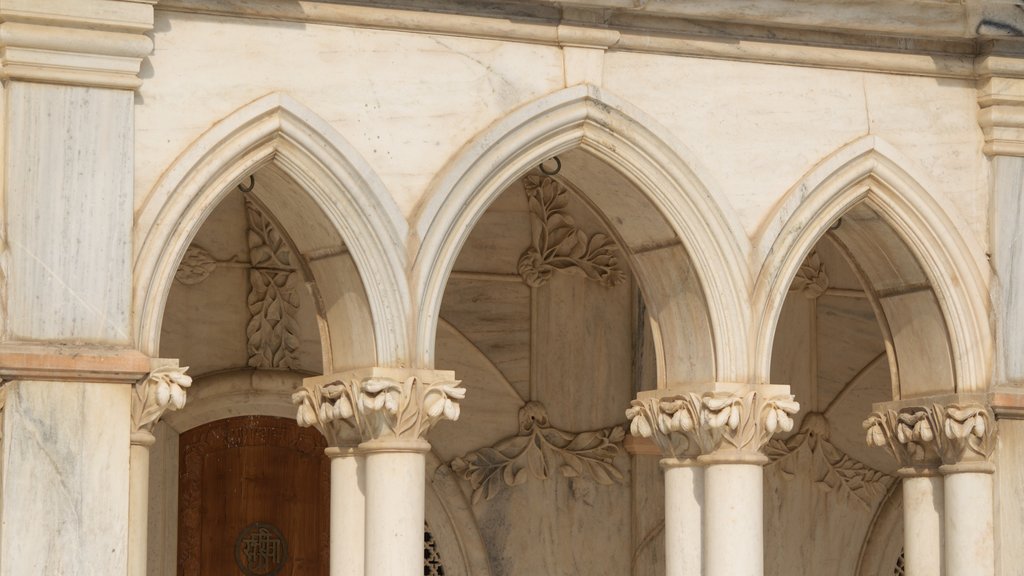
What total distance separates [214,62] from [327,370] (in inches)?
56.2

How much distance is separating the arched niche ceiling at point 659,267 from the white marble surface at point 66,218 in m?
2.08

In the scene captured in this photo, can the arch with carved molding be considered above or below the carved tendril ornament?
above

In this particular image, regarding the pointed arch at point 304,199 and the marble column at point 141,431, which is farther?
the pointed arch at point 304,199

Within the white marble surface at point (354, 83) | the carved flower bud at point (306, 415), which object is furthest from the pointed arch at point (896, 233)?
the carved flower bud at point (306, 415)

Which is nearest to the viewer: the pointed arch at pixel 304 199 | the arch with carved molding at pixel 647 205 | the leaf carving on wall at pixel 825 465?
the pointed arch at pixel 304 199

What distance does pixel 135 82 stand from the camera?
27.8 feet

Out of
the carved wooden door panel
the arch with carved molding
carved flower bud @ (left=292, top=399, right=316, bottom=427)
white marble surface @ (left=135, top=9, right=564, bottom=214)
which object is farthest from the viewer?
the carved wooden door panel

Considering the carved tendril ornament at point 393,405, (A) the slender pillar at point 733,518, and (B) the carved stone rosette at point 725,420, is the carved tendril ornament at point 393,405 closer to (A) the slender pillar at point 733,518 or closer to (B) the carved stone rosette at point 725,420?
(B) the carved stone rosette at point 725,420

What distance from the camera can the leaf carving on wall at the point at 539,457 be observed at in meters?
11.3

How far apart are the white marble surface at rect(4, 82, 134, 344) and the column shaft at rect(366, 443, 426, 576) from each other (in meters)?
1.24

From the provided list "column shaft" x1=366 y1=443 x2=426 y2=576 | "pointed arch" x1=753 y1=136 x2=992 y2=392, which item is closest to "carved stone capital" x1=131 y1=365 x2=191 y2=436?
"column shaft" x1=366 y1=443 x2=426 y2=576

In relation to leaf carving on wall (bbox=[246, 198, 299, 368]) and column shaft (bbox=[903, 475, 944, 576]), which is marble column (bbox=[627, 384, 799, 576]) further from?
leaf carving on wall (bbox=[246, 198, 299, 368])

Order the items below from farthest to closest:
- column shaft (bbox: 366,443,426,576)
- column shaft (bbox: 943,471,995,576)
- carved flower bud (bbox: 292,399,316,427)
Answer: column shaft (bbox: 943,471,995,576) < carved flower bud (bbox: 292,399,316,427) < column shaft (bbox: 366,443,426,576)

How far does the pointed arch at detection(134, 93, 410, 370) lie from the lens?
333 inches
